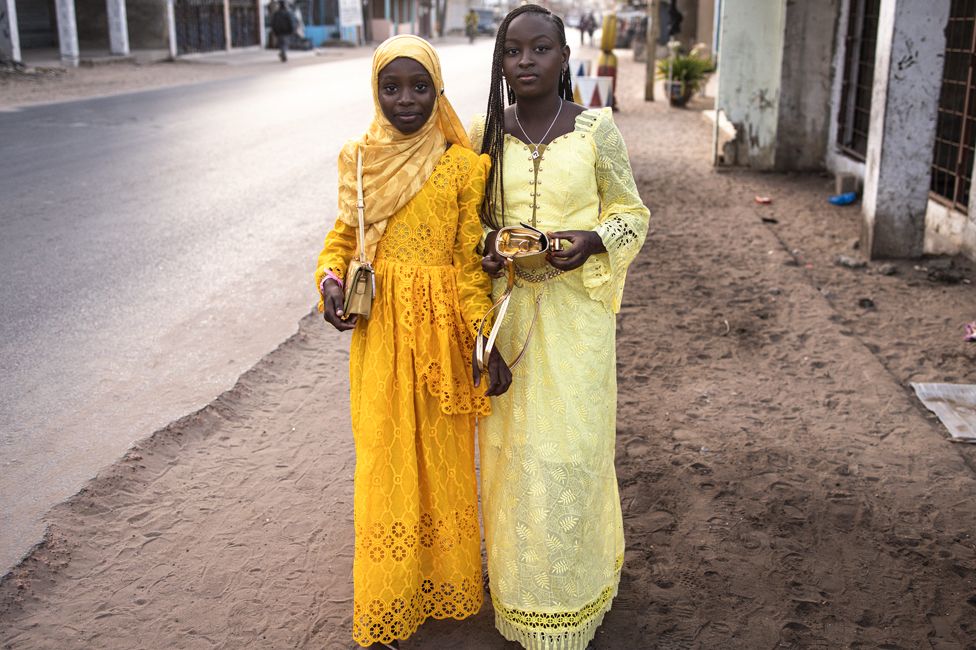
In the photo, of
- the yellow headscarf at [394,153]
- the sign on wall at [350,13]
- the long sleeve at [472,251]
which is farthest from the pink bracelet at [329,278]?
the sign on wall at [350,13]

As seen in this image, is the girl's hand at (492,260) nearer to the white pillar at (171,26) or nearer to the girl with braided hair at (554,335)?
the girl with braided hair at (554,335)

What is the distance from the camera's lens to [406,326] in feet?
8.66

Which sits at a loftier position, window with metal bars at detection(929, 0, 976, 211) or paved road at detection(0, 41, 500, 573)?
window with metal bars at detection(929, 0, 976, 211)

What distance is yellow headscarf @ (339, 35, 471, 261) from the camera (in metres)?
2.56

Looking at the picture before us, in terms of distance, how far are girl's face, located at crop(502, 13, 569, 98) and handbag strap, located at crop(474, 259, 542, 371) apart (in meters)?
Answer: 0.48

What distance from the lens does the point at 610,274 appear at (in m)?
2.59

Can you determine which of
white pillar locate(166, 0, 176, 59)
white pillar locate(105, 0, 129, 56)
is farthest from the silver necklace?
white pillar locate(166, 0, 176, 59)

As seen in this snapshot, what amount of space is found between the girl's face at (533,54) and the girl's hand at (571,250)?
389 millimetres

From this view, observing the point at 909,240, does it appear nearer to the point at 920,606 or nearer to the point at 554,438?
the point at 920,606

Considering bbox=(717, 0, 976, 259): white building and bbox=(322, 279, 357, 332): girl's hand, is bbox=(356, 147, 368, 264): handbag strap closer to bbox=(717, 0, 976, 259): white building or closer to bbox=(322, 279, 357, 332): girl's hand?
bbox=(322, 279, 357, 332): girl's hand

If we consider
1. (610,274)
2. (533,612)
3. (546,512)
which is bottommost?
(533,612)

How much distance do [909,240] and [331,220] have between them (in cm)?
498

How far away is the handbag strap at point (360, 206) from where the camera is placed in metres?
2.60

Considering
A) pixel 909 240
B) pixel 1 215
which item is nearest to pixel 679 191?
pixel 909 240
